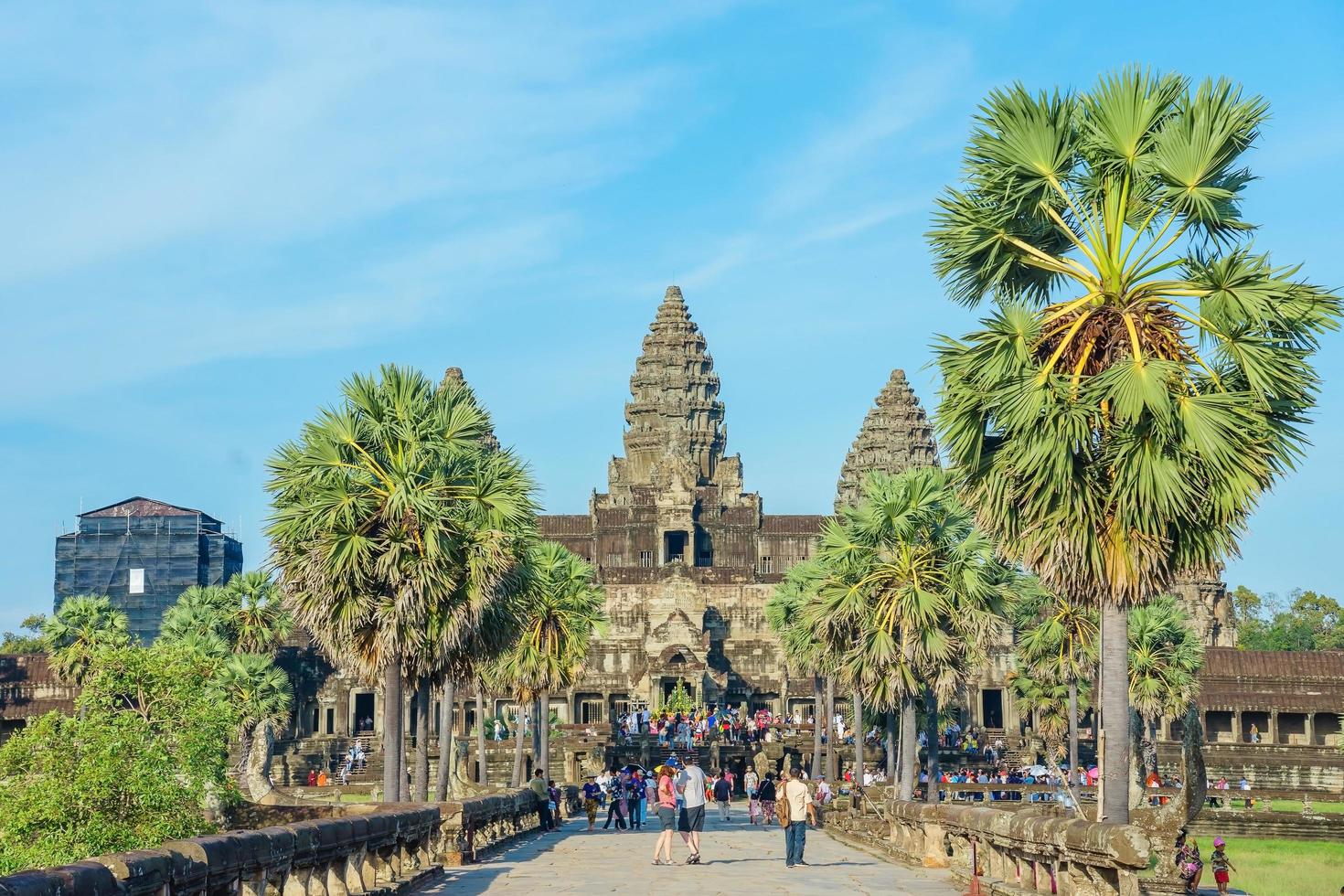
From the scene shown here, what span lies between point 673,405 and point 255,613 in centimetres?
6116

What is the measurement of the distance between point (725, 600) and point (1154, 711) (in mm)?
48135

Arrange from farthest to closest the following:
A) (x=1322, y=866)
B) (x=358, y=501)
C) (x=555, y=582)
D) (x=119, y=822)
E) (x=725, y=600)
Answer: (x=725, y=600) < (x=555, y=582) < (x=1322, y=866) < (x=119, y=822) < (x=358, y=501)

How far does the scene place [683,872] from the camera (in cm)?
Result: 2472

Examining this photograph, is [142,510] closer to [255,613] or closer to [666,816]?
[255,613]

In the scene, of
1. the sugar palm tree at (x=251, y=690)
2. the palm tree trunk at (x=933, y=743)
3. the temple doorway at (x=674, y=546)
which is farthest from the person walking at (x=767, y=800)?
the temple doorway at (x=674, y=546)

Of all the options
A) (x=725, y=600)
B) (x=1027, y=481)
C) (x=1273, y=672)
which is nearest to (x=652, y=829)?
(x=1027, y=481)

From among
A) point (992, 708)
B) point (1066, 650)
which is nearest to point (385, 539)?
point (1066, 650)

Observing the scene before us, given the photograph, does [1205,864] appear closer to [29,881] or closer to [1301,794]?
[1301,794]

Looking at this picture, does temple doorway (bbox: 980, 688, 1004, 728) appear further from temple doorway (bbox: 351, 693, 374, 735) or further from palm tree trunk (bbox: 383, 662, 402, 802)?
palm tree trunk (bbox: 383, 662, 402, 802)

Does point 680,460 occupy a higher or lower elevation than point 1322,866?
higher

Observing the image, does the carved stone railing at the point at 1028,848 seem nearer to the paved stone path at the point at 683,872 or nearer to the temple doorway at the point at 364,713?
the paved stone path at the point at 683,872

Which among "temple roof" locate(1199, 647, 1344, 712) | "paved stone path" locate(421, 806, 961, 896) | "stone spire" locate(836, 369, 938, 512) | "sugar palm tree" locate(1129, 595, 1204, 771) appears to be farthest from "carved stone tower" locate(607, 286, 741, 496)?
"paved stone path" locate(421, 806, 961, 896)

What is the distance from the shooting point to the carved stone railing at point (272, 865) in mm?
10712

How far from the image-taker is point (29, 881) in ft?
32.1
